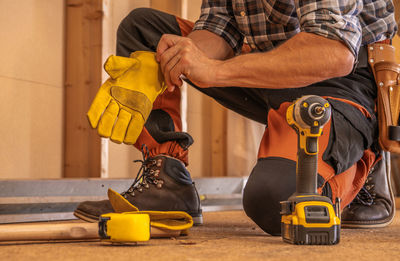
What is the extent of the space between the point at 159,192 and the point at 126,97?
31cm

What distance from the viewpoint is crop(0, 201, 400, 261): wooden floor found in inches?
36.3

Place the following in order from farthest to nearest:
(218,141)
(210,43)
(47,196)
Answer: (218,141), (47,196), (210,43)

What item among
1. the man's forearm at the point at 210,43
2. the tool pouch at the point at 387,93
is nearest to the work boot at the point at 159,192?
the man's forearm at the point at 210,43

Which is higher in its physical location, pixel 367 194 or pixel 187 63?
pixel 187 63

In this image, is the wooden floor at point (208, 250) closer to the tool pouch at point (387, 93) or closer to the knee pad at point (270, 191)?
the knee pad at point (270, 191)

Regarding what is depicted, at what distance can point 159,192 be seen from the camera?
1471 millimetres

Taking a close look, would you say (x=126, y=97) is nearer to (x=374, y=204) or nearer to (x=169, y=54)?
(x=169, y=54)

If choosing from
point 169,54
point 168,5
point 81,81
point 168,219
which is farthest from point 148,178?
point 168,5

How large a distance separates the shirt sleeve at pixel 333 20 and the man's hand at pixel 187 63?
0.25 m

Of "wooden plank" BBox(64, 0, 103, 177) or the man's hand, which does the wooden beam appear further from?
the man's hand

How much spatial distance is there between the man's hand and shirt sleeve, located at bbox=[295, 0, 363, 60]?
0.25 metres

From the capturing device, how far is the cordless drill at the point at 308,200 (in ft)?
3.34

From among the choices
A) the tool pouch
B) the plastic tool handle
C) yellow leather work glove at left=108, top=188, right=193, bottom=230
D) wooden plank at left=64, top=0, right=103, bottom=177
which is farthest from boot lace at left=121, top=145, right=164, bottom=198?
wooden plank at left=64, top=0, right=103, bottom=177

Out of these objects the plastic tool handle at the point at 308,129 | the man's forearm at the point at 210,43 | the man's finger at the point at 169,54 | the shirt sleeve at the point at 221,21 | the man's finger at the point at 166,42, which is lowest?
the plastic tool handle at the point at 308,129
